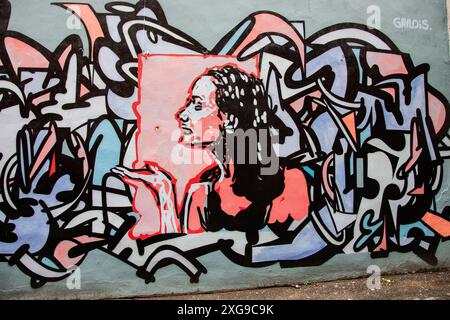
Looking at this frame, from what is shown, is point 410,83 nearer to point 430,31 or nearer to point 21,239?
point 430,31

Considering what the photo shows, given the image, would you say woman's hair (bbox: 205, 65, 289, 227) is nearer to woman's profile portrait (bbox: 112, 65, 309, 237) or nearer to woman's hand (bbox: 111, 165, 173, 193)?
woman's profile portrait (bbox: 112, 65, 309, 237)

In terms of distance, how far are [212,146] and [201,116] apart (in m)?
0.40

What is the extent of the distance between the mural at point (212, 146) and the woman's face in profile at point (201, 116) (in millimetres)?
18

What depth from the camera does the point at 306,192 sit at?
4773 mm

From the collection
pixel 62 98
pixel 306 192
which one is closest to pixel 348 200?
pixel 306 192

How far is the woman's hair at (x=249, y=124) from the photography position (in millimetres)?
4652

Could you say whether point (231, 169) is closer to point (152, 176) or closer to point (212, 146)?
point (212, 146)

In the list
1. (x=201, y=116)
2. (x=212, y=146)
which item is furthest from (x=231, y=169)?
(x=201, y=116)

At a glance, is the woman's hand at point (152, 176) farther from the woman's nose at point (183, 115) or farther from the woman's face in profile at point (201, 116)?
the woman's nose at point (183, 115)

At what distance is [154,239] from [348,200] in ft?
8.35

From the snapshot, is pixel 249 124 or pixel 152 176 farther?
pixel 249 124

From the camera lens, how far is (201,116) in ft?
15.1

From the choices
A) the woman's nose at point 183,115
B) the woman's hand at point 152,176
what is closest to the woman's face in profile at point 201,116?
the woman's nose at point 183,115

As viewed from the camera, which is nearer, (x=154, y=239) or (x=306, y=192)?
(x=154, y=239)
